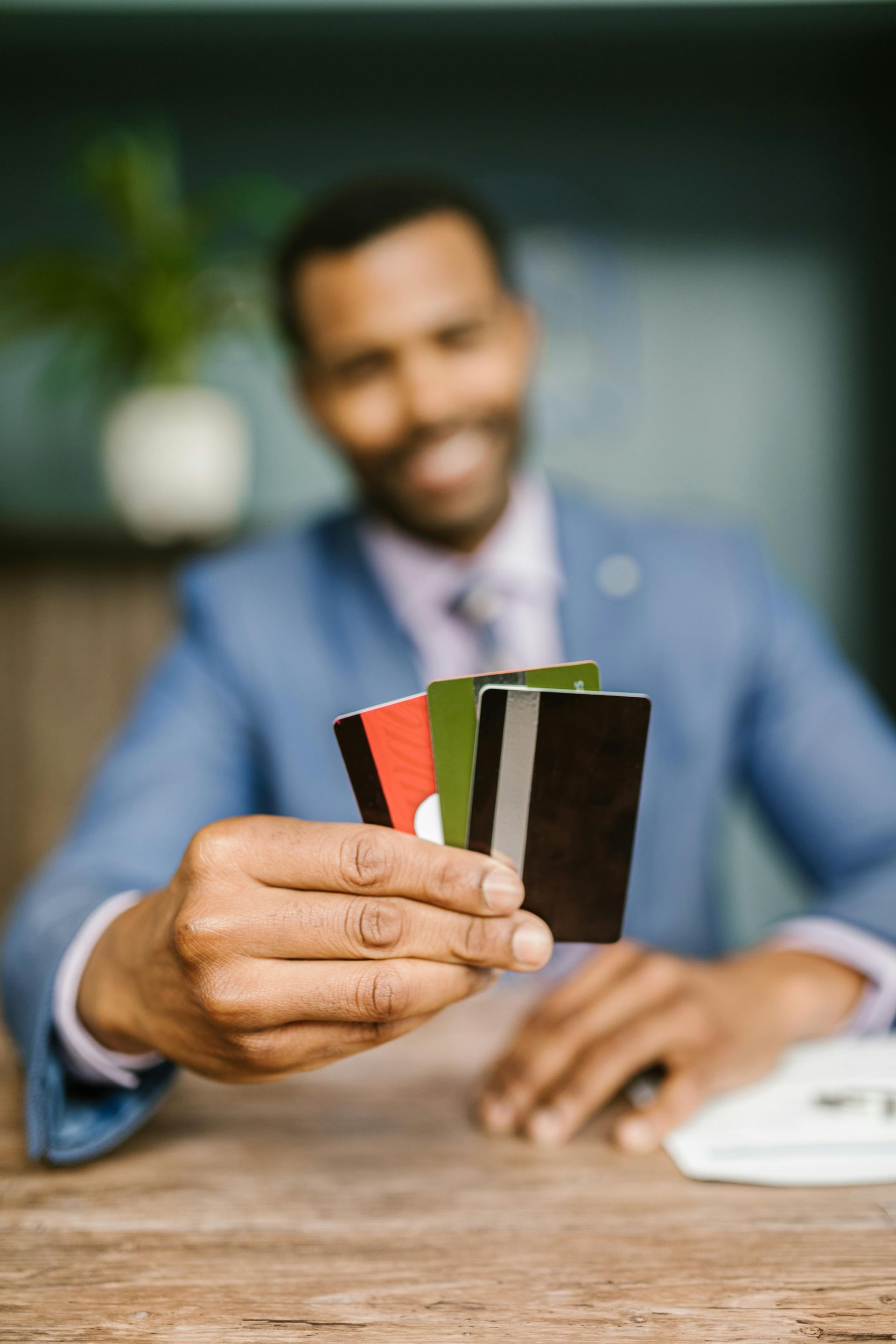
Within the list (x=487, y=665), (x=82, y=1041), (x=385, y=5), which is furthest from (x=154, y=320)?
(x=82, y=1041)

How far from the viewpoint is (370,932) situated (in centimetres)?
58

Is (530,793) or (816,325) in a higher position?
(816,325)

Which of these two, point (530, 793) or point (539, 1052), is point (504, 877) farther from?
point (539, 1052)

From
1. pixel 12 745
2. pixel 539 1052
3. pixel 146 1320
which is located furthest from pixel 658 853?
pixel 12 745

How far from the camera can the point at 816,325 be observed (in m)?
2.95

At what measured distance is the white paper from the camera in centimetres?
69

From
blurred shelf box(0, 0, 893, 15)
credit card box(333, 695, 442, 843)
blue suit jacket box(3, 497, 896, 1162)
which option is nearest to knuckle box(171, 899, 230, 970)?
credit card box(333, 695, 442, 843)

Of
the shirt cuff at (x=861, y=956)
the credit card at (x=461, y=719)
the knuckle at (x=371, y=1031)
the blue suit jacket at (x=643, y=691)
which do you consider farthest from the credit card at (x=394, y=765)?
the blue suit jacket at (x=643, y=691)

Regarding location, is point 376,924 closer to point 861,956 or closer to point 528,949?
point 528,949

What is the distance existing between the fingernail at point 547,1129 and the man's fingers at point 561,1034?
18 millimetres

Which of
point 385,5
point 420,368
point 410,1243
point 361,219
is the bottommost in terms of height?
point 410,1243

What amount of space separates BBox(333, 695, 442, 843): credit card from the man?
1.00ft

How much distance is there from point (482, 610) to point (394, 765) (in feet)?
2.87

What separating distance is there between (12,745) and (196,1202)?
68.1 inches
